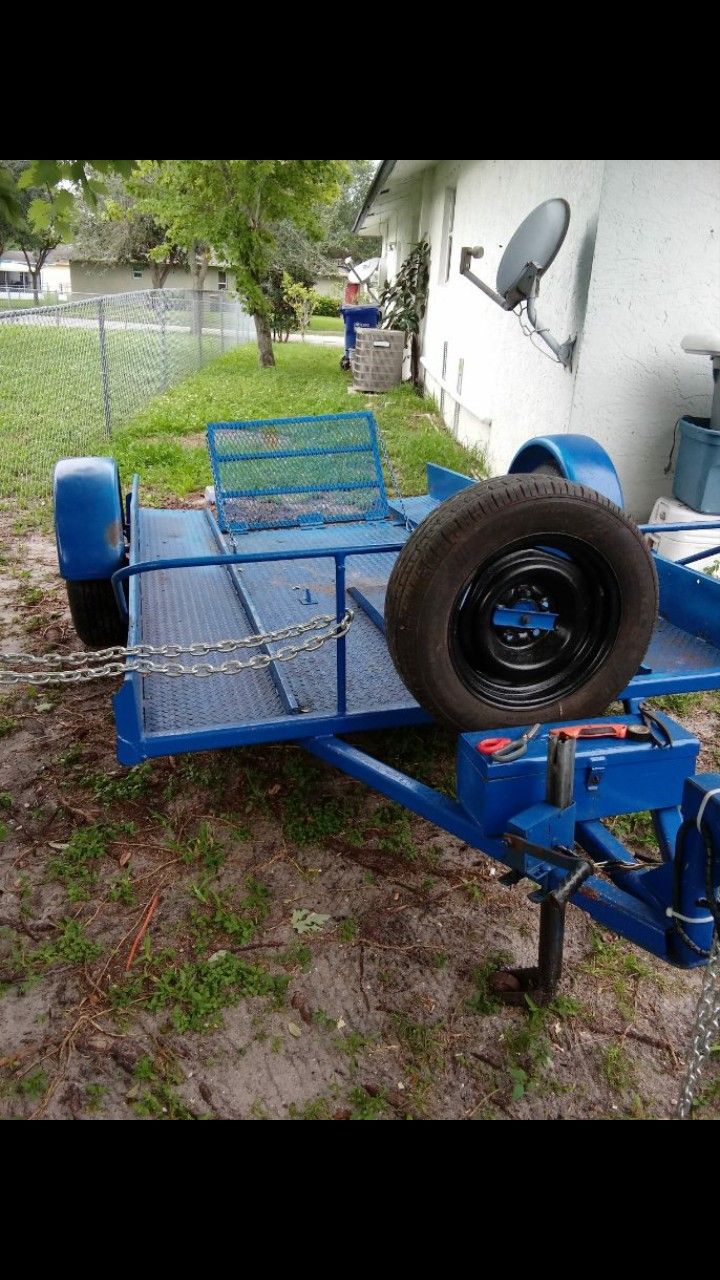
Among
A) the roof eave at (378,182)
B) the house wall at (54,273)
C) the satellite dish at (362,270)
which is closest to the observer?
the roof eave at (378,182)

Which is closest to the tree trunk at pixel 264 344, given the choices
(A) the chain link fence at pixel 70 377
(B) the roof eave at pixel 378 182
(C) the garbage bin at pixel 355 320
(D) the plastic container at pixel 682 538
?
(C) the garbage bin at pixel 355 320

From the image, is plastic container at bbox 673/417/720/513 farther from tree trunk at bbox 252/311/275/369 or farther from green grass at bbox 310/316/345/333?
green grass at bbox 310/316/345/333

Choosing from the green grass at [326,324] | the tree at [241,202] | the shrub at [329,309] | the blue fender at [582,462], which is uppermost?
the tree at [241,202]

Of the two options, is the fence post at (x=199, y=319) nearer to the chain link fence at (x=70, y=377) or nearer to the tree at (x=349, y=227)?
the chain link fence at (x=70, y=377)

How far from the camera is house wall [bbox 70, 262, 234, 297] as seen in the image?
52125 millimetres

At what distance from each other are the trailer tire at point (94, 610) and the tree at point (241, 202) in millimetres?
13174

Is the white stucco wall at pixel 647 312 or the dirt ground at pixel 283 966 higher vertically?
the white stucco wall at pixel 647 312

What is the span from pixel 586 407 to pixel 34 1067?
17.4 ft

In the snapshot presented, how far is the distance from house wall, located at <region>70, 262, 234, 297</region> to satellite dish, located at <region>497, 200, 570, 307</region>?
50.4m

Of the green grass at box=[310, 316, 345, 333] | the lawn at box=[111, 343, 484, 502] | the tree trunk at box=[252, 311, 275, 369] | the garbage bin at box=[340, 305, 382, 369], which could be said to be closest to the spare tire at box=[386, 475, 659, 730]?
the lawn at box=[111, 343, 484, 502]

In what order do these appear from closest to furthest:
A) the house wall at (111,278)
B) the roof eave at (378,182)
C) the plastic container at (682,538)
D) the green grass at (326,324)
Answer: the plastic container at (682,538) → the roof eave at (378,182) → the green grass at (326,324) → the house wall at (111,278)

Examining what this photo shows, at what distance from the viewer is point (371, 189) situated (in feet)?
53.9

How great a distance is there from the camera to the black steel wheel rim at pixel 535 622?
8.95 feet
